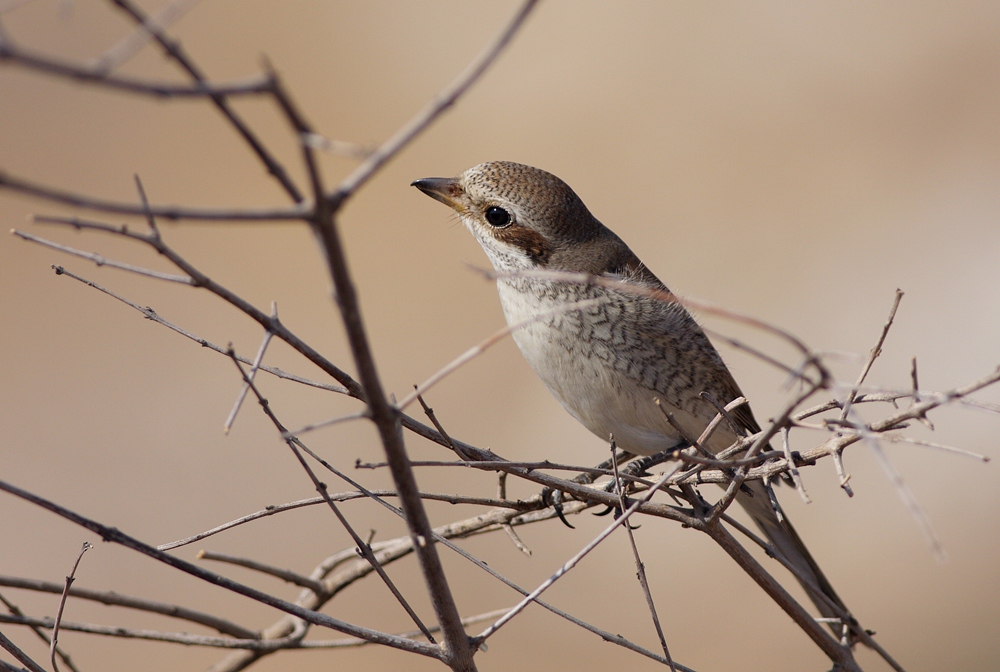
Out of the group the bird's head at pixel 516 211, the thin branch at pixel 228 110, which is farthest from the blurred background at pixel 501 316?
the thin branch at pixel 228 110

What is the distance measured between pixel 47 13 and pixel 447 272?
540cm

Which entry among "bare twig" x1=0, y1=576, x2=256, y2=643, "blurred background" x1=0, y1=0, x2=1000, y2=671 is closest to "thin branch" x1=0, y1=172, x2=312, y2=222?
"bare twig" x1=0, y1=576, x2=256, y2=643

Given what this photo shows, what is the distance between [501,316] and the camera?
8.64 meters

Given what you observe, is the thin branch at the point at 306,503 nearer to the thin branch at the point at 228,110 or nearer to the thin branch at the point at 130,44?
the thin branch at the point at 228,110

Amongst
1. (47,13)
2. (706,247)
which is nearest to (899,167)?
(706,247)

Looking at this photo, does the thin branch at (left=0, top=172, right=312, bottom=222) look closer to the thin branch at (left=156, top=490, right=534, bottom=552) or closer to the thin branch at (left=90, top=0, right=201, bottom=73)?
the thin branch at (left=90, top=0, right=201, bottom=73)

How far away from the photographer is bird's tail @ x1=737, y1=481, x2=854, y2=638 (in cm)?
270

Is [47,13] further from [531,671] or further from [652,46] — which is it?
[531,671]

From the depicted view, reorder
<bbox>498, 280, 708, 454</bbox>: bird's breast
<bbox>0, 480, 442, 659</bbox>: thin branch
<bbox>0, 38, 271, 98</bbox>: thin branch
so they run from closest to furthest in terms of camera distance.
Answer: <bbox>0, 38, 271, 98</bbox>: thin branch < <bbox>0, 480, 442, 659</bbox>: thin branch < <bbox>498, 280, 708, 454</bbox>: bird's breast

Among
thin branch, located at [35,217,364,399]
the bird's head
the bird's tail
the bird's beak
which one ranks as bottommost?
the bird's tail

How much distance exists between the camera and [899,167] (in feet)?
29.7

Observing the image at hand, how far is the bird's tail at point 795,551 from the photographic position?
270 centimetres

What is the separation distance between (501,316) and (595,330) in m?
5.30

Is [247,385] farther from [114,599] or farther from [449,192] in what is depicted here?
[449,192]
